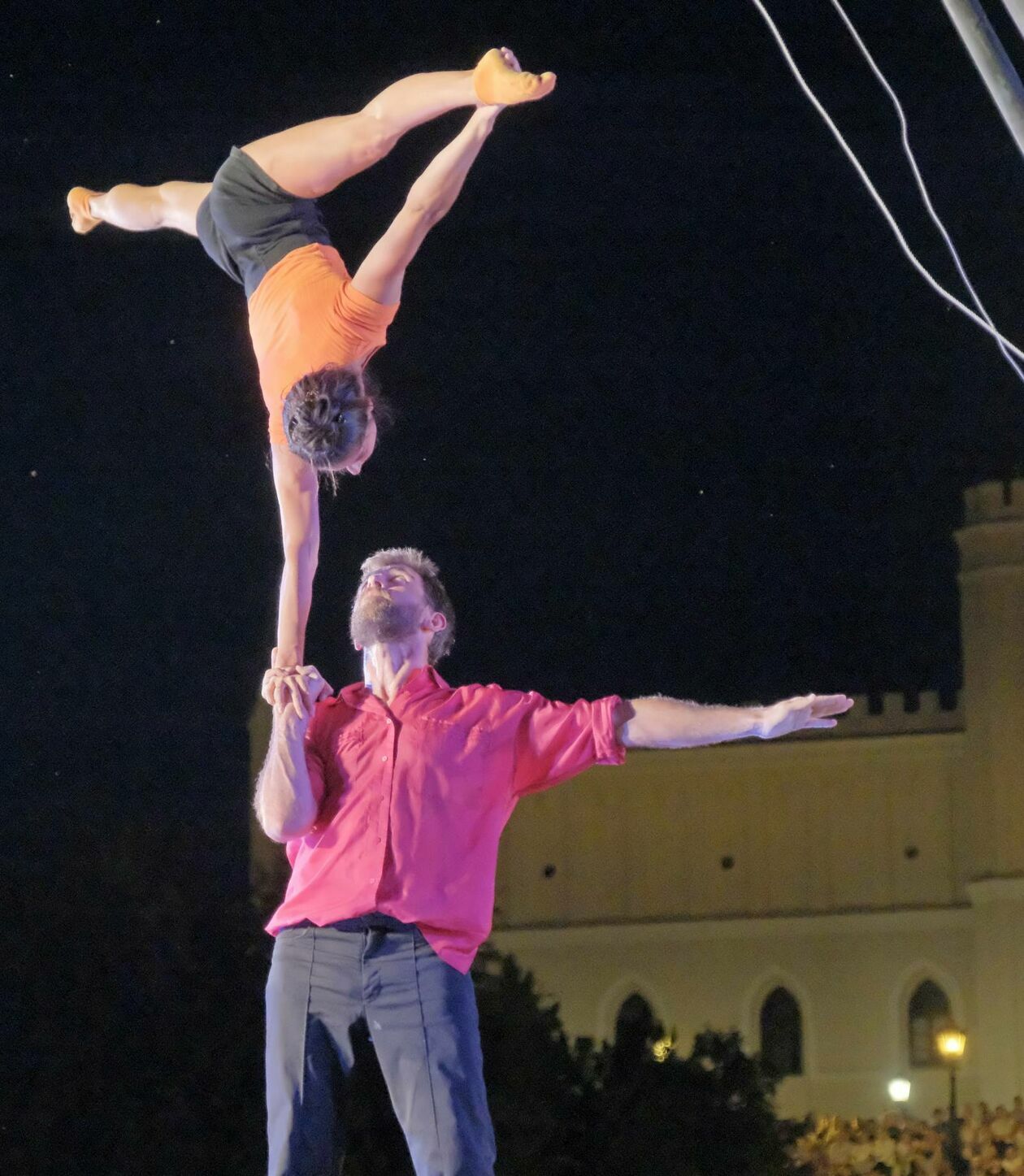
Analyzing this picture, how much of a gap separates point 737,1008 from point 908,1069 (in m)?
2.66

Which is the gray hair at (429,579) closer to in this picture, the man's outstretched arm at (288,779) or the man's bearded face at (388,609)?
the man's bearded face at (388,609)

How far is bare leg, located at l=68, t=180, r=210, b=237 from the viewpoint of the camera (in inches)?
253

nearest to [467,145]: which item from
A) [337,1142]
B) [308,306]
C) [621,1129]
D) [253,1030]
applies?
[308,306]

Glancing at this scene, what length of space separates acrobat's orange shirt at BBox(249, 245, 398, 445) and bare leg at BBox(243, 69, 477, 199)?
0.72ft

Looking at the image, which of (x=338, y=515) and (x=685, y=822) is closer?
(x=338, y=515)

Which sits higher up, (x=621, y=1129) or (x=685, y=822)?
(x=685, y=822)

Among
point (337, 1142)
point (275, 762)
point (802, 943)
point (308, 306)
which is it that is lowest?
point (337, 1142)

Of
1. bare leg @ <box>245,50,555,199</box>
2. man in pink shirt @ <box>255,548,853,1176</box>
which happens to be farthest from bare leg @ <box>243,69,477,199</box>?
man in pink shirt @ <box>255,548,853,1176</box>

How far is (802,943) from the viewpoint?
32.3 metres

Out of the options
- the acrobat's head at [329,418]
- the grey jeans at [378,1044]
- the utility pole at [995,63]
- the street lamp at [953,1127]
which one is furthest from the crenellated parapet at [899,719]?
the utility pole at [995,63]

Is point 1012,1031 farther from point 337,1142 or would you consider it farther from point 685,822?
point 337,1142

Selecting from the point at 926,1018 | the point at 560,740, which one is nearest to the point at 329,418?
the point at 560,740

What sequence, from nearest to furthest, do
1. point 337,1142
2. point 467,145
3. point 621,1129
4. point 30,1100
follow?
point 337,1142 < point 467,145 < point 30,1100 < point 621,1129

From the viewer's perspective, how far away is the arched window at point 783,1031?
31469 millimetres
